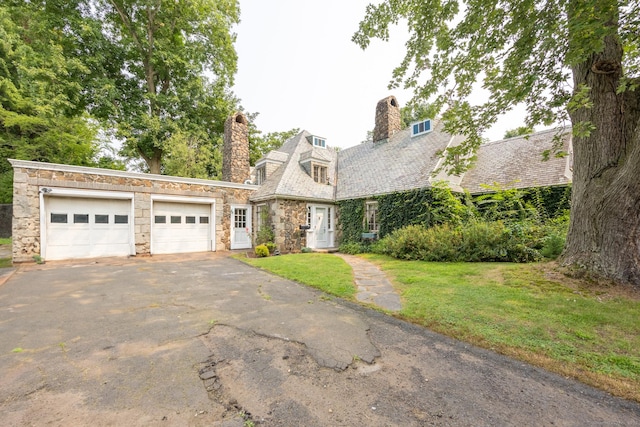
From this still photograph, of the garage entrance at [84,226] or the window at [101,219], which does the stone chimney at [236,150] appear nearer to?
the garage entrance at [84,226]

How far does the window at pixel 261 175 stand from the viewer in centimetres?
1546

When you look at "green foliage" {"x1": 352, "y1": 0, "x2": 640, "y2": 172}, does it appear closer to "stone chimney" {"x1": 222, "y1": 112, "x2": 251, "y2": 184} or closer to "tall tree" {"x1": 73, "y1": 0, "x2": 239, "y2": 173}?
"stone chimney" {"x1": 222, "y1": 112, "x2": 251, "y2": 184}

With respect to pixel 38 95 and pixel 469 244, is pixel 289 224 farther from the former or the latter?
pixel 38 95

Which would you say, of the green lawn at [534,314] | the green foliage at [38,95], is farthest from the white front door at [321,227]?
the green foliage at [38,95]

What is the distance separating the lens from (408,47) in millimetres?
5746

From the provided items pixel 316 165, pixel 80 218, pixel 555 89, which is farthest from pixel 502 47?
pixel 80 218

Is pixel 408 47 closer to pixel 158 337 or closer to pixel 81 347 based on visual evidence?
pixel 158 337

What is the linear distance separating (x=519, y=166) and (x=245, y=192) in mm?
13388

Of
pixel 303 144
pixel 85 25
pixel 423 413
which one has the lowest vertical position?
pixel 423 413

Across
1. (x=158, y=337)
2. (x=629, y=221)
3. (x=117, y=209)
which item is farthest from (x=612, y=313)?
(x=117, y=209)

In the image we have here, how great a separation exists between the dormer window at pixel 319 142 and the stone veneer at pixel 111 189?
5.32m

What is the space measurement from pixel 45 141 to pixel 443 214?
Answer: 22656mm

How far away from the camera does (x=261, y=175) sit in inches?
623

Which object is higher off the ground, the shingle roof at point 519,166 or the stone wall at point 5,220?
the shingle roof at point 519,166
